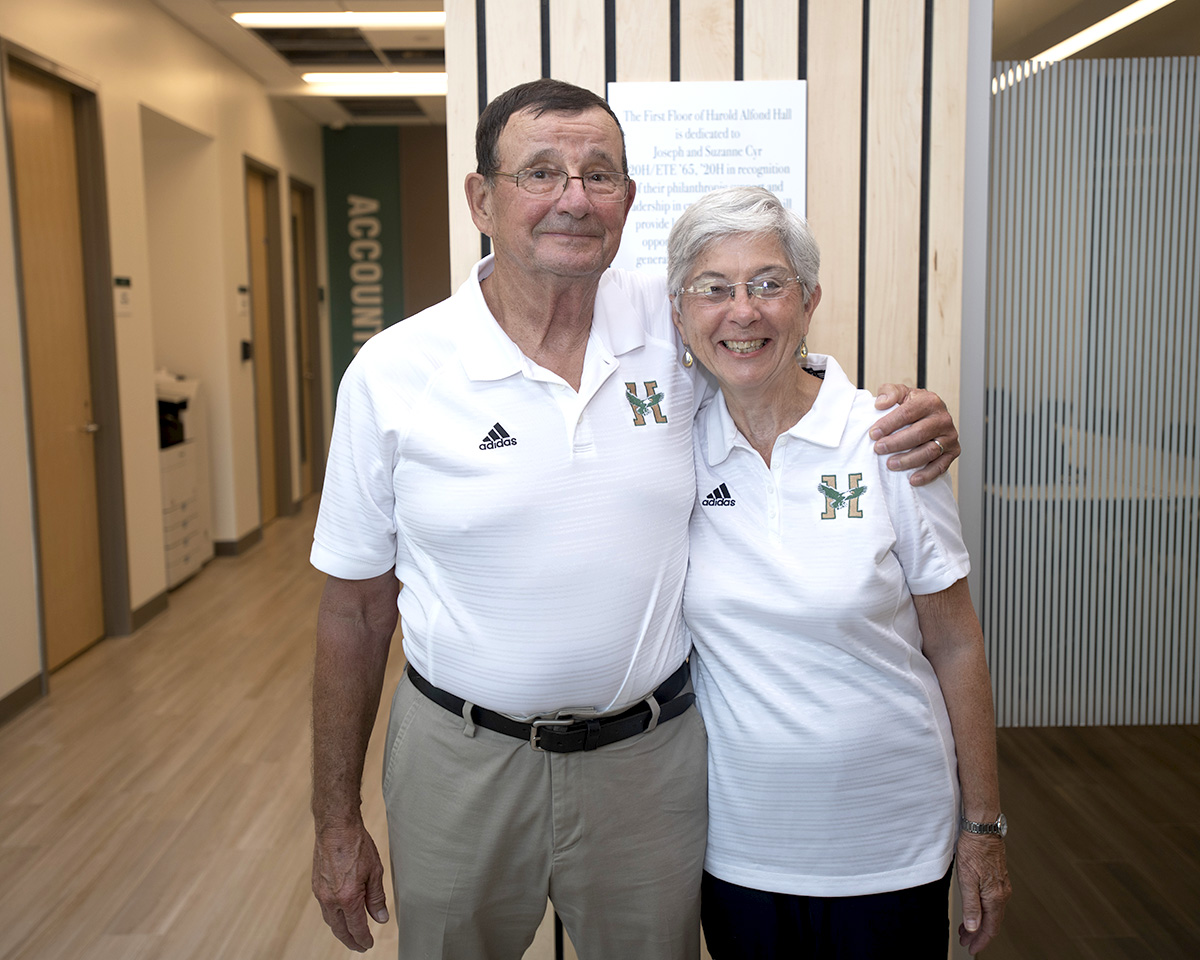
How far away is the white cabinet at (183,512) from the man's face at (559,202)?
491 cm

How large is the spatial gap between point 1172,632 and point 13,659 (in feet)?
13.2

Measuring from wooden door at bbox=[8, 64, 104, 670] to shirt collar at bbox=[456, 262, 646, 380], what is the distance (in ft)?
11.1

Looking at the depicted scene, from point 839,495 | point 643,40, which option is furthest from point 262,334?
point 839,495

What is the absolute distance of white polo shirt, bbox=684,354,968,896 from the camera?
1.46 metres

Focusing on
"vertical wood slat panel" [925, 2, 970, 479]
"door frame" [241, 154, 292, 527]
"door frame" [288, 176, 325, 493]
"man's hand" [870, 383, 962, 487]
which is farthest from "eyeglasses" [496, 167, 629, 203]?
"door frame" [288, 176, 325, 493]

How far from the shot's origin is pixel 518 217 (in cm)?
150

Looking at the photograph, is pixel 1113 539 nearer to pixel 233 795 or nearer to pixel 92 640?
pixel 233 795

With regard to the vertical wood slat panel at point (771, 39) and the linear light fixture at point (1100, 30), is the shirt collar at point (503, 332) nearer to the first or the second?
the vertical wood slat panel at point (771, 39)

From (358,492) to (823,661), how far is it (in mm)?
748

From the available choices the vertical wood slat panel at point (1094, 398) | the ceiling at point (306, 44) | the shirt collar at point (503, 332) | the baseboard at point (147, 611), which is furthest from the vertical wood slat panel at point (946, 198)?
the baseboard at point (147, 611)

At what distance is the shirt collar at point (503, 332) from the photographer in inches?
60.1

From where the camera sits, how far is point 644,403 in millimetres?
1575

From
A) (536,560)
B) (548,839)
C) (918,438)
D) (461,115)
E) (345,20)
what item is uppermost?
(345,20)

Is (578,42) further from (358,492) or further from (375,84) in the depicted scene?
(375,84)
